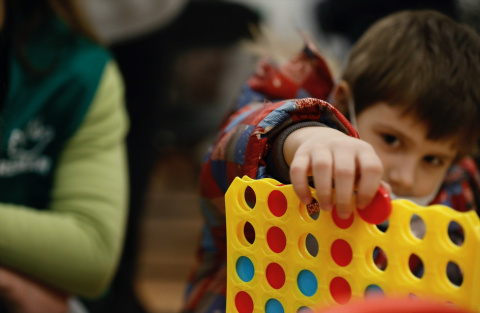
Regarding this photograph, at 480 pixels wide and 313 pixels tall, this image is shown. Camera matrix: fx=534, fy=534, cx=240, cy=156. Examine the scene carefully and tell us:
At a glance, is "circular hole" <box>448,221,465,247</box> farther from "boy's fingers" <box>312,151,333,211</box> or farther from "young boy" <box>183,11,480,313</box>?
"boy's fingers" <box>312,151,333,211</box>

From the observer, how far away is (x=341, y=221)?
38 cm

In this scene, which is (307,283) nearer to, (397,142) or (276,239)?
(276,239)

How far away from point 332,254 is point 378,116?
1.00 feet

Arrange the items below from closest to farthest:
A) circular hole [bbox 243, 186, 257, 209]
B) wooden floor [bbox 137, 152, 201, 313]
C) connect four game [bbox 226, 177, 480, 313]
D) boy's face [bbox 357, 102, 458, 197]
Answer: connect four game [bbox 226, 177, 480, 313], circular hole [bbox 243, 186, 257, 209], boy's face [bbox 357, 102, 458, 197], wooden floor [bbox 137, 152, 201, 313]

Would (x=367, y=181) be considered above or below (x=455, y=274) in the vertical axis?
above

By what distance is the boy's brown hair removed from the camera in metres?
0.64

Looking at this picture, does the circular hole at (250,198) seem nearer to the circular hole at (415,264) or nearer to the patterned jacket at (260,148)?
the patterned jacket at (260,148)

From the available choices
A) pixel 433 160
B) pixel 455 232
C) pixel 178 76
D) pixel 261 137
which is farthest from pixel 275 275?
pixel 178 76

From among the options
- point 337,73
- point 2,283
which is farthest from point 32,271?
point 337,73

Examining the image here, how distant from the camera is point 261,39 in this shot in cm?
83

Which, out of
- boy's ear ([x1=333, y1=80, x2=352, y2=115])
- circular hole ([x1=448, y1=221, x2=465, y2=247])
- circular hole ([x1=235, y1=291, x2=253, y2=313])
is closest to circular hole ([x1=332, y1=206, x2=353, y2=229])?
circular hole ([x1=235, y1=291, x2=253, y2=313])

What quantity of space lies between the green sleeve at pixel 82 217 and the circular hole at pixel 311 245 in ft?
1.34

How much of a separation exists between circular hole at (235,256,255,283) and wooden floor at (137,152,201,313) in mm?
1020

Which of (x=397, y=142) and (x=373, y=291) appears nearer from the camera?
(x=373, y=291)
